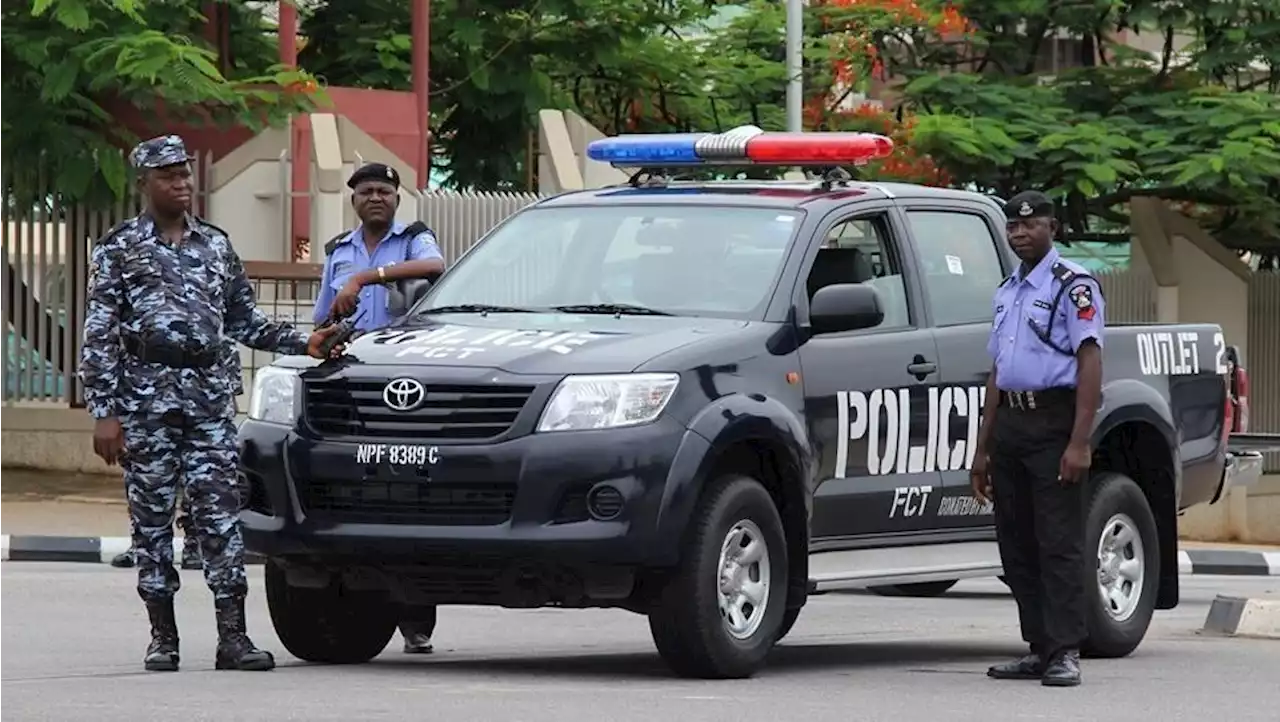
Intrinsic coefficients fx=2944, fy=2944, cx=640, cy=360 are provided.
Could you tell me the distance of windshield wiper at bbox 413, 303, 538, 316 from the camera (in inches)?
416

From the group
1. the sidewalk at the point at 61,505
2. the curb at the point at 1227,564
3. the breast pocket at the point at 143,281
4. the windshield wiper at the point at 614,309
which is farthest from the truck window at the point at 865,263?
the sidewalk at the point at 61,505

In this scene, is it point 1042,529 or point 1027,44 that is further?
point 1027,44

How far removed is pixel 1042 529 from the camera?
1020cm

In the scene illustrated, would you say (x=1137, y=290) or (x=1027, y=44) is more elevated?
(x=1027, y=44)

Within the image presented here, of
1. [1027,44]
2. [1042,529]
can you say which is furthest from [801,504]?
[1027,44]

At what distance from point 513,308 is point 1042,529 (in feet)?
6.72

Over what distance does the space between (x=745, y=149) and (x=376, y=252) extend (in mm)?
1604

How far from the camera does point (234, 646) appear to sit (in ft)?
32.7

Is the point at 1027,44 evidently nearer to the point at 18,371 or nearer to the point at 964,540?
the point at 18,371

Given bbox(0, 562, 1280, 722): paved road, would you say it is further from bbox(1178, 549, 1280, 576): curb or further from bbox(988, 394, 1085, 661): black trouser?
bbox(1178, 549, 1280, 576): curb

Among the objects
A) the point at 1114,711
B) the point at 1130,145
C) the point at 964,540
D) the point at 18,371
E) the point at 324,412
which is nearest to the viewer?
the point at 1114,711

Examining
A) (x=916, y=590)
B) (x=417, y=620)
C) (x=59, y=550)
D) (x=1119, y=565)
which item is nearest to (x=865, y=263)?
(x=1119, y=565)

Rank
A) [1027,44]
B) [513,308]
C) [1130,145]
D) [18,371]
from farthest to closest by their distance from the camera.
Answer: [1027,44], [1130,145], [18,371], [513,308]

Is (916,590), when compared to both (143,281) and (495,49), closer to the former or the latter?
(143,281)
